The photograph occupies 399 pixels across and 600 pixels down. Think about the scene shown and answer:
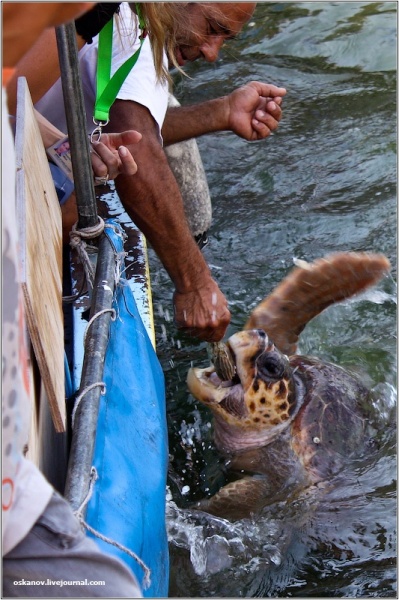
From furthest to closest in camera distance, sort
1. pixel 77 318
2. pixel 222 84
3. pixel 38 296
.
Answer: pixel 222 84
pixel 77 318
pixel 38 296

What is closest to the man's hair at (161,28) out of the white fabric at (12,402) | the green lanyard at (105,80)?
the green lanyard at (105,80)

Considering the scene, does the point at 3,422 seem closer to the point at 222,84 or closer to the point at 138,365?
the point at 138,365

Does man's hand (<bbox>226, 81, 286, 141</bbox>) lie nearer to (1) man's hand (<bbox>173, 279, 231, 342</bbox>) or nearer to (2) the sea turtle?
(2) the sea turtle

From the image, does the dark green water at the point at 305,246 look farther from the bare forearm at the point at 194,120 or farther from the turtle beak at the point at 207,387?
the bare forearm at the point at 194,120

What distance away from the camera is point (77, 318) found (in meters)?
2.07

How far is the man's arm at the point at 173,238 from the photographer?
2.24 meters

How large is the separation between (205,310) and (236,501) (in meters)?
0.54

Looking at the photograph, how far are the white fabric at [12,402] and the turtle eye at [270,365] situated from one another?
4.51 ft

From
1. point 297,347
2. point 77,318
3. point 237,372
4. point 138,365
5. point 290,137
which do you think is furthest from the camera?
point 290,137

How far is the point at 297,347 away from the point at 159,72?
1.05 m

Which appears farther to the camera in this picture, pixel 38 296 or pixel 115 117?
pixel 115 117

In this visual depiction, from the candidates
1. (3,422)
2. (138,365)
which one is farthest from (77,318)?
(3,422)

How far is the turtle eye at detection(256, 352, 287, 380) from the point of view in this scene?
2.26m

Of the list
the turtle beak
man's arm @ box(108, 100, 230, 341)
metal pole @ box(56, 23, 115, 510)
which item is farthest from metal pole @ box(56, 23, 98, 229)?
A: the turtle beak
